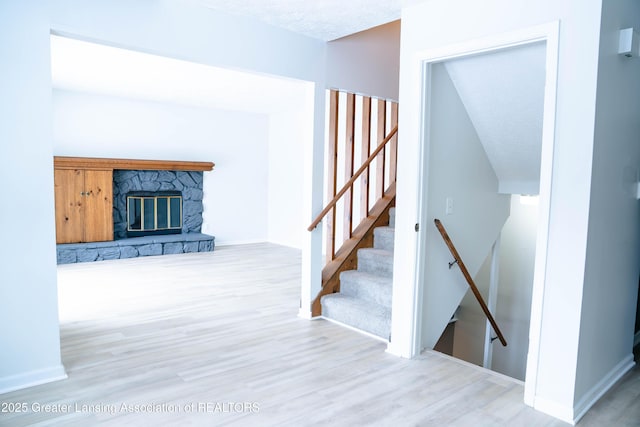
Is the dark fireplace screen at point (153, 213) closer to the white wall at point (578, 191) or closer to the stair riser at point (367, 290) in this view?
the stair riser at point (367, 290)

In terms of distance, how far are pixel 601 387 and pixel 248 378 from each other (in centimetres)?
213

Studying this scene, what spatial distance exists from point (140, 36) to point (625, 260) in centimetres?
344

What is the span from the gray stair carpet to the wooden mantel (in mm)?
4175

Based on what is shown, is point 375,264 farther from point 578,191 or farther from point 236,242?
point 236,242

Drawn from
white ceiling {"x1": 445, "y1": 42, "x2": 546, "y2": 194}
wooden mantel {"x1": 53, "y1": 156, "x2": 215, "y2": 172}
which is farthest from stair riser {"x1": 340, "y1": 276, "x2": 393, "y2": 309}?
wooden mantel {"x1": 53, "y1": 156, "x2": 215, "y2": 172}

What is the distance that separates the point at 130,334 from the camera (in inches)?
136

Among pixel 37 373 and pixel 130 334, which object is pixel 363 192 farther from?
pixel 37 373

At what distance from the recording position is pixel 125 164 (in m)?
6.73

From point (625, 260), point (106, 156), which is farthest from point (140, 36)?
point (106, 156)

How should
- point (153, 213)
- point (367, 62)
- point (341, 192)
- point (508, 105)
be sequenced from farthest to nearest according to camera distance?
point (153, 213)
point (367, 62)
point (341, 192)
point (508, 105)

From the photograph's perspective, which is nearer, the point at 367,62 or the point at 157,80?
the point at 367,62

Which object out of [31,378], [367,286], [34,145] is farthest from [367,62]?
[31,378]

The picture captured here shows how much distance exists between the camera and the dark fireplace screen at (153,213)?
7.11 meters

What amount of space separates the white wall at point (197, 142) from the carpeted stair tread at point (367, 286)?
14.8ft
